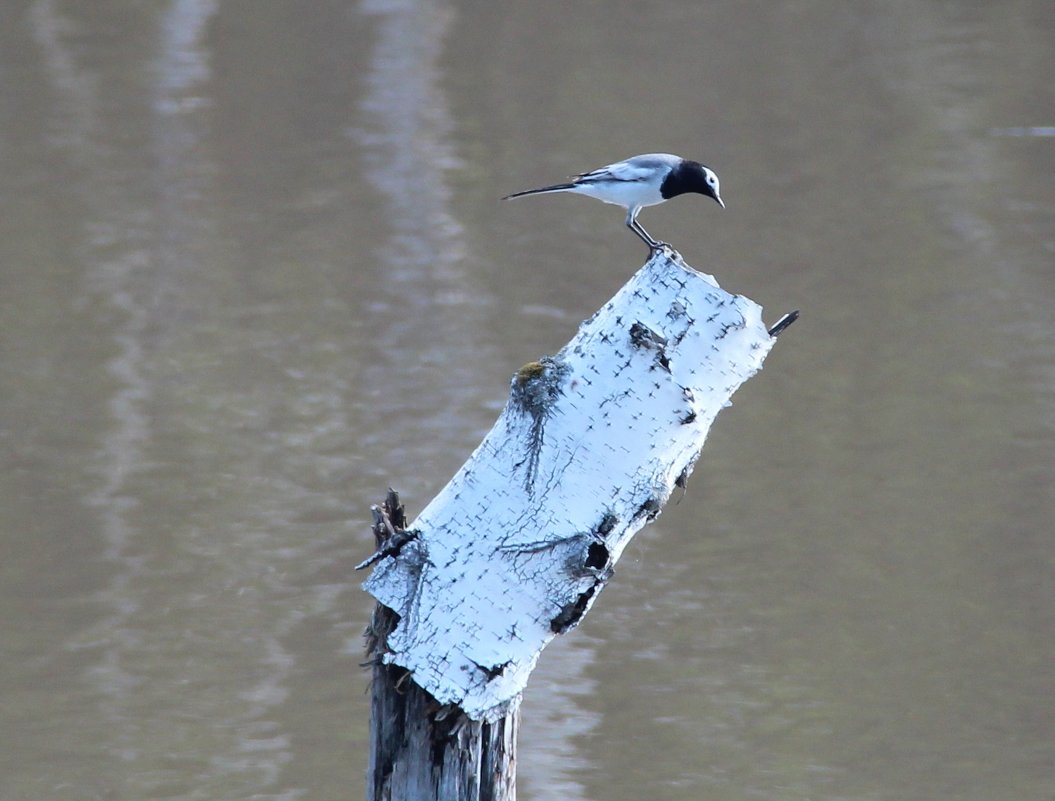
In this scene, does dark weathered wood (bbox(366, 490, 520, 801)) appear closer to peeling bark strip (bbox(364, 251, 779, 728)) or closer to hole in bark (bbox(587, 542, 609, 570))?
peeling bark strip (bbox(364, 251, 779, 728))

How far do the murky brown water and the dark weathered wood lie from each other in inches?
104

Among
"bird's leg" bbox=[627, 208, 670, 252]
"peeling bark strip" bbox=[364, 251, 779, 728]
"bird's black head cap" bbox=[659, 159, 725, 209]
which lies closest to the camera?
"peeling bark strip" bbox=[364, 251, 779, 728]

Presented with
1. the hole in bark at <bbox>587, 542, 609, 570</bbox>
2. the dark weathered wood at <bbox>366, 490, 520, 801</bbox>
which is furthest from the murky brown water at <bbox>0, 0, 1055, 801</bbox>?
the hole in bark at <bbox>587, 542, 609, 570</bbox>

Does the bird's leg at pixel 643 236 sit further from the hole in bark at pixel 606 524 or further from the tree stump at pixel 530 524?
the hole in bark at pixel 606 524

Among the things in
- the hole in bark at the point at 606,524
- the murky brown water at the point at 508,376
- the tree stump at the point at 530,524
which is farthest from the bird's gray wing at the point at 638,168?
the murky brown water at the point at 508,376

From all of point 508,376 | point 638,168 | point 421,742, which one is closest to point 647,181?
point 638,168

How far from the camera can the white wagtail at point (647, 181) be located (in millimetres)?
3807

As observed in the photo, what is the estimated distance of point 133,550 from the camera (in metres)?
6.74

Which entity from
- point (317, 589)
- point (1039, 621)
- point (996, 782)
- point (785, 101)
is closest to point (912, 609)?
point (1039, 621)

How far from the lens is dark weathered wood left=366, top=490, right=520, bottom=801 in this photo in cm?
258

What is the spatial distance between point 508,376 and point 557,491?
5835 millimetres

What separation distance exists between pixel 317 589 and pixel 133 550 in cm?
92

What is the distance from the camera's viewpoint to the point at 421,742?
260 cm

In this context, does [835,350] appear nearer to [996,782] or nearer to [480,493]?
[996,782]
